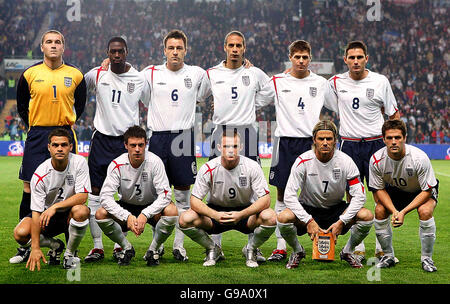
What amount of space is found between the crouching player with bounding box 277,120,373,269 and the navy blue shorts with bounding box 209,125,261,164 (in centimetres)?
74

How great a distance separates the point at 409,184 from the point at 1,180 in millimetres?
10107

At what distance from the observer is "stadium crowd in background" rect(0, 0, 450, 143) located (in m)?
25.2

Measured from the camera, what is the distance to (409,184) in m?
5.14

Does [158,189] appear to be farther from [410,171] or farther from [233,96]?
[410,171]

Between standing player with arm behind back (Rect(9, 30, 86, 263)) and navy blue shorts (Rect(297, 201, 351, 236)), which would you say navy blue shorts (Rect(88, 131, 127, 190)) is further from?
navy blue shorts (Rect(297, 201, 351, 236))

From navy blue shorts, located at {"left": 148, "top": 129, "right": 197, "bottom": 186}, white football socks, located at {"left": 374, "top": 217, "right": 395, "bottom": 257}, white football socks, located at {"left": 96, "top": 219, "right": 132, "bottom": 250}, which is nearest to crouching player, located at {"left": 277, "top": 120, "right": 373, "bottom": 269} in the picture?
white football socks, located at {"left": 374, "top": 217, "right": 395, "bottom": 257}

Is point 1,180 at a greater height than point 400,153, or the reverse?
point 400,153

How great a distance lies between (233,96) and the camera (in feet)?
19.1

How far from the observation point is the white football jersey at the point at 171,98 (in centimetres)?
575

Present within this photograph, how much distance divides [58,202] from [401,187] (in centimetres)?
322
